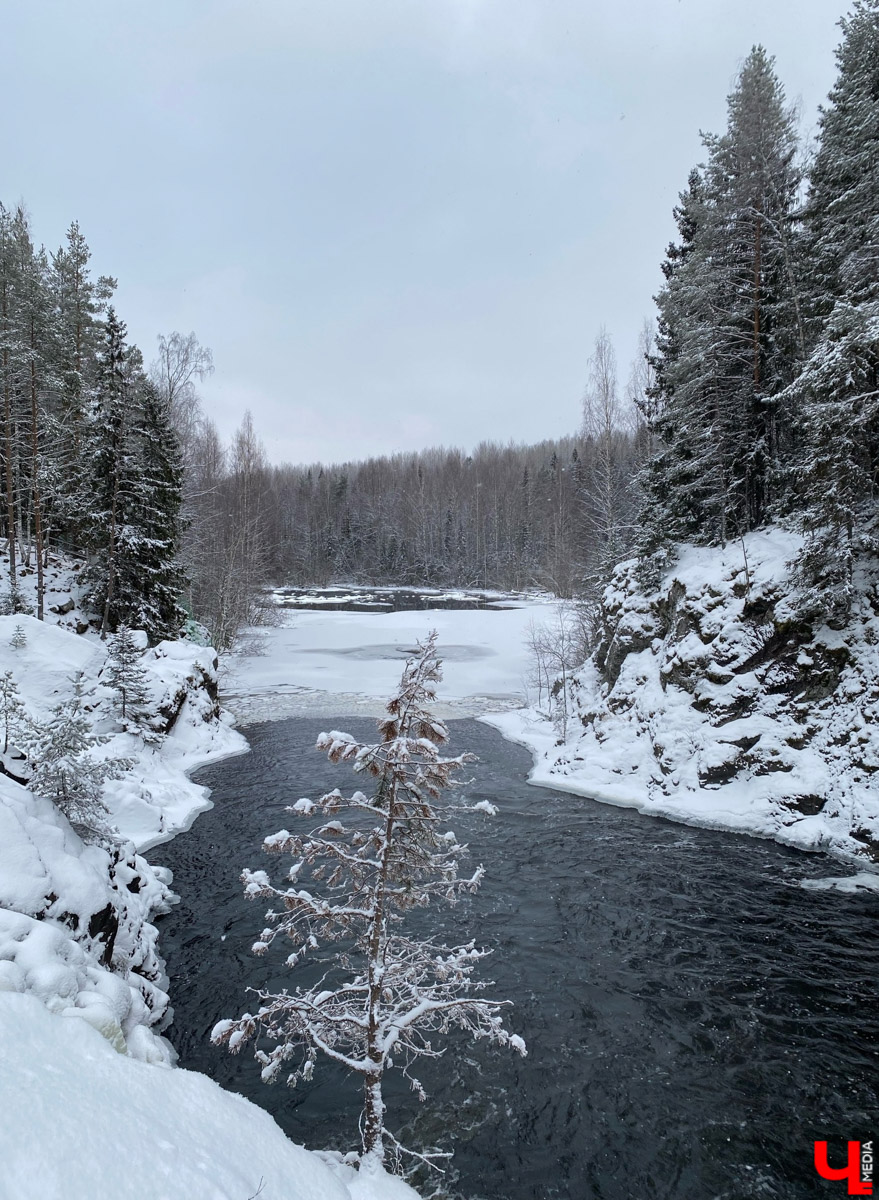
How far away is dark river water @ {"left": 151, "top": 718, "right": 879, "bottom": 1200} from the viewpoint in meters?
4.63

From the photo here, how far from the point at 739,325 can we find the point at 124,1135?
19705 millimetres

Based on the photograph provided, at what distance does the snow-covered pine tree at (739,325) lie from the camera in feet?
47.6

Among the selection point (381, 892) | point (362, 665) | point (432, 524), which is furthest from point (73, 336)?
point (432, 524)

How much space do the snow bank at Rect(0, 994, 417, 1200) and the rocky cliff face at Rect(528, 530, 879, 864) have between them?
32.4ft

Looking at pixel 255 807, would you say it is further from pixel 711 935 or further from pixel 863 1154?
pixel 863 1154

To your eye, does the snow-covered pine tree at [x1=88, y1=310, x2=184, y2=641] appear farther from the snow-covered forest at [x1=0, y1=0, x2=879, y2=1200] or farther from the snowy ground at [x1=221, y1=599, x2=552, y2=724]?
the snowy ground at [x1=221, y1=599, x2=552, y2=724]

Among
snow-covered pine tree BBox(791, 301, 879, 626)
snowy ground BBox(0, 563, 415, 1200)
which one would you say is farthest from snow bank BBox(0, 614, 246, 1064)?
snow-covered pine tree BBox(791, 301, 879, 626)

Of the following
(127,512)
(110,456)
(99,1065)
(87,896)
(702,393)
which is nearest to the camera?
(99,1065)

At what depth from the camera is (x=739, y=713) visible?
1238 cm

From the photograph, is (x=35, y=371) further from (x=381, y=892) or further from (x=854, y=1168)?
(x=854, y=1168)

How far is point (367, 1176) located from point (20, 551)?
26.5 meters

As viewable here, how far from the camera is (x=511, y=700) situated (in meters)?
22.0

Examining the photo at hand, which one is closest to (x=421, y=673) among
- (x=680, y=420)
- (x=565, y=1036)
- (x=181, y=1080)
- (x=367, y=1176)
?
(x=181, y=1080)

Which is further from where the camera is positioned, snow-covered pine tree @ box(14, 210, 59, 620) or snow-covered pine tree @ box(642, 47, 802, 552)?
snow-covered pine tree @ box(14, 210, 59, 620)
